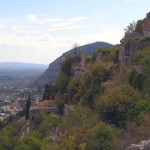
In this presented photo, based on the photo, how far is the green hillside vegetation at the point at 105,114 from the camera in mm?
23109

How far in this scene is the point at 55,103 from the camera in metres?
48.8

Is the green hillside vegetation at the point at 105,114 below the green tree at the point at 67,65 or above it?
below

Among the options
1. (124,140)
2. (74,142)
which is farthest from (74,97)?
(124,140)

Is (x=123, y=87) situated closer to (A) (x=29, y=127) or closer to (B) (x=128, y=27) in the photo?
(A) (x=29, y=127)

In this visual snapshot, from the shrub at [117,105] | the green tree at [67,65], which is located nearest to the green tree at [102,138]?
the shrub at [117,105]

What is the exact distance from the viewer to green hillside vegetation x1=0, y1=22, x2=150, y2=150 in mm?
23109

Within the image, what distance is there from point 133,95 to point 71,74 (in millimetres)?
26020

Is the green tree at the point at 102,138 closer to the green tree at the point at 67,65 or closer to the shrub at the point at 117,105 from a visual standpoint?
the shrub at the point at 117,105

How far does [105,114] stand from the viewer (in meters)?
28.1

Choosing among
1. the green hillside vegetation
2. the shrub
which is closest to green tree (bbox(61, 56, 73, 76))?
the green hillside vegetation

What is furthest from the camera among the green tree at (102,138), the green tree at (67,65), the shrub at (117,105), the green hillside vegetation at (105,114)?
the green tree at (67,65)

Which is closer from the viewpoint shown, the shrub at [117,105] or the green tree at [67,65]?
the shrub at [117,105]

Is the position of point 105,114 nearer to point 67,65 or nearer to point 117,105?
point 117,105

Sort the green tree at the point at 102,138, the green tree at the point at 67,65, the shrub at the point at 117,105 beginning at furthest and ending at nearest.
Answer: the green tree at the point at 67,65 → the shrub at the point at 117,105 → the green tree at the point at 102,138
